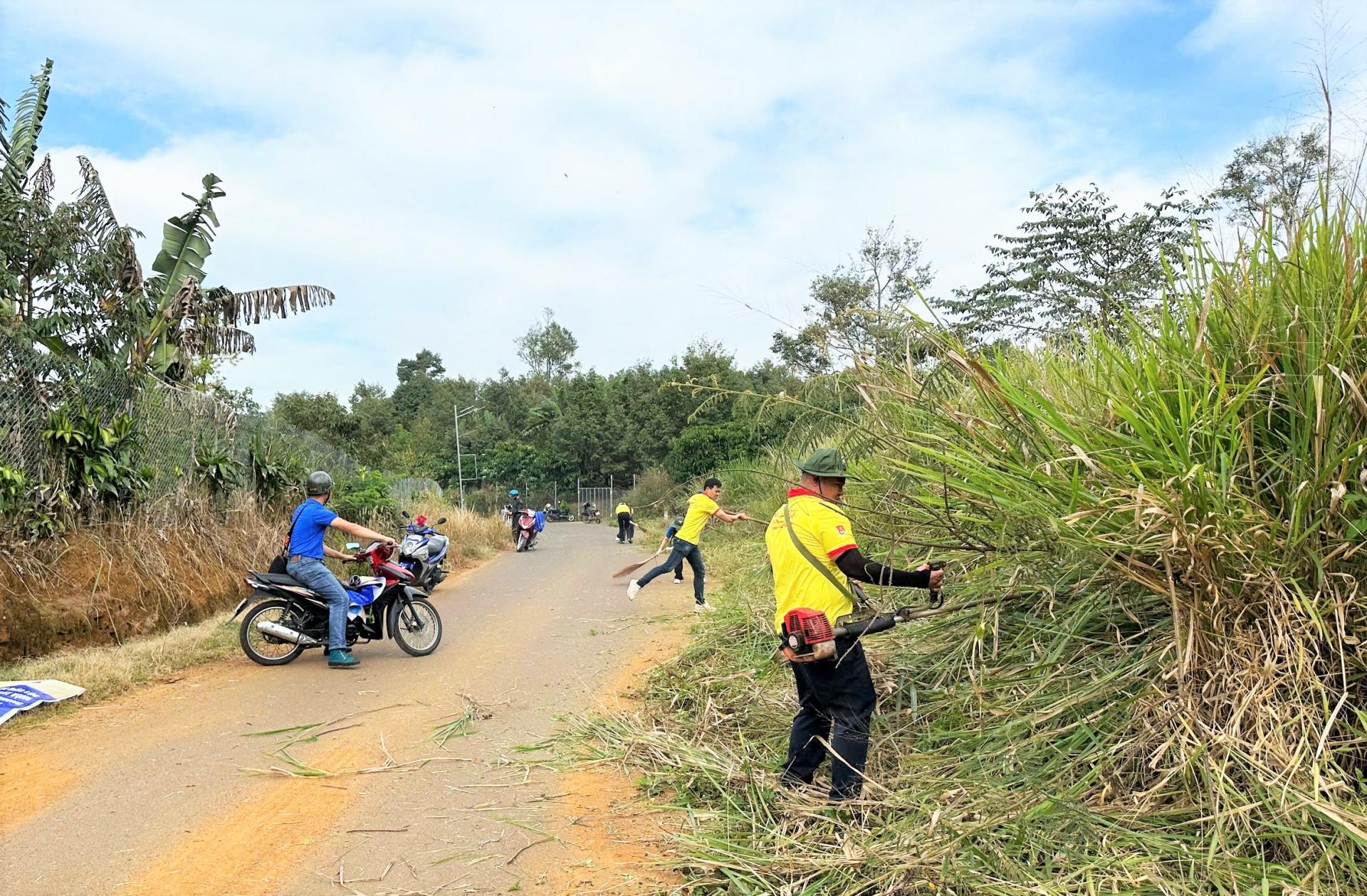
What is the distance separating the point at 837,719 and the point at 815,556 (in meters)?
0.77

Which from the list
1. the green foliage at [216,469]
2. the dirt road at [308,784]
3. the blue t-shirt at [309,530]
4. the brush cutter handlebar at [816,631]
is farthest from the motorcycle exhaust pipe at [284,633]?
the brush cutter handlebar at [816,631]

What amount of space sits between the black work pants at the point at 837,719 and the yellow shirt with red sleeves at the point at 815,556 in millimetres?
208

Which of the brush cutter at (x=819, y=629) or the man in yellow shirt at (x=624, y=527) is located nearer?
the brush cutter at (x=819, y=629)

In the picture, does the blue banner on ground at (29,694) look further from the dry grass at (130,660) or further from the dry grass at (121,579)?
the dry grass at (121,579)

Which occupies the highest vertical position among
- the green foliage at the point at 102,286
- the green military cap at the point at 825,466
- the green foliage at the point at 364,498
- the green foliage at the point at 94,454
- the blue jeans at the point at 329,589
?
the green foliage at the point at 102,286

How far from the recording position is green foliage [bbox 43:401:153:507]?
8.64 m

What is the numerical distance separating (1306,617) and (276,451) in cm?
1355

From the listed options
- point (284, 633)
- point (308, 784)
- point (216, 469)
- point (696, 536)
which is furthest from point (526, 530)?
point (308, 784)

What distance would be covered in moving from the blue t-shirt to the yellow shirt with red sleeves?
485cm

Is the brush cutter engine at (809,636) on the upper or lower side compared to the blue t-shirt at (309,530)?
lower

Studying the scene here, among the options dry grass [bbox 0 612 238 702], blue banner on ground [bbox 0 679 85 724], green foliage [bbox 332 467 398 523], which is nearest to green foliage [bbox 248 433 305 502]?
green foliage [bbox 332 467 398 523]

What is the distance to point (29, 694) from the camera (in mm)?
6039

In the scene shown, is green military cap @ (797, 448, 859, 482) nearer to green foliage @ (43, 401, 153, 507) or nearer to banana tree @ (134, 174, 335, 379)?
green foliage @ (43, 401, 153, 507)

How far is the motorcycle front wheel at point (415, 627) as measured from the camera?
27.1 ft
